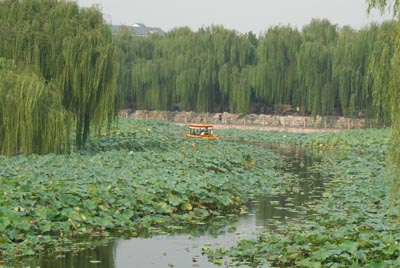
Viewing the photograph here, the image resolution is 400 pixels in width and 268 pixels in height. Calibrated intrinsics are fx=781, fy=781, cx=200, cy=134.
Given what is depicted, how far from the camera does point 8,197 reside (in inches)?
→ 448

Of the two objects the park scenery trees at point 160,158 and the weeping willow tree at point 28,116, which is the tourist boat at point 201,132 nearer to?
the park scenery trees at point 160,158

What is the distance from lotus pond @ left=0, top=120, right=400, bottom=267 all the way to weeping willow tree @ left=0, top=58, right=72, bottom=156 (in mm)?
1375

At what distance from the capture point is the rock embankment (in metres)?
40.7

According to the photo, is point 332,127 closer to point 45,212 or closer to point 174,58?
point 174,58

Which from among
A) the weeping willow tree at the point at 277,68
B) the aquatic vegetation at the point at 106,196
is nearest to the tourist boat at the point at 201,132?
the weeping willow tree at the point at 277,68

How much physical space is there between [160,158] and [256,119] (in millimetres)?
26936

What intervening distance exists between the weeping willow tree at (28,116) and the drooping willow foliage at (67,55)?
124cm

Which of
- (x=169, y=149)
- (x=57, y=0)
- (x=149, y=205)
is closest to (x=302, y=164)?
(x=169, y=149)

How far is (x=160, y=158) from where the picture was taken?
61.7 ft

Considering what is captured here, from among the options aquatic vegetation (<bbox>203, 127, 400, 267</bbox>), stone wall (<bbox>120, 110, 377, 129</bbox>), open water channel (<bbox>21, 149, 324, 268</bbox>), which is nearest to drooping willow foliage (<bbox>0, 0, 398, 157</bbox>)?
stone wall (<bbox>120, 110, 377, 129</bbox>)

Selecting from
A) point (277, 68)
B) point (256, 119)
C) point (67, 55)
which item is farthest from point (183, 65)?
point (67, 55)

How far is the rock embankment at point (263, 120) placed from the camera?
4066cm

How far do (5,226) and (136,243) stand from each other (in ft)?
6.33

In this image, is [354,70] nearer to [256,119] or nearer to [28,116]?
[256,119]
